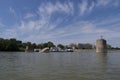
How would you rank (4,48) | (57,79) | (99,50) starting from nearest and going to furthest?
1. (57,79)
2. (99,50)
3. (4,48)

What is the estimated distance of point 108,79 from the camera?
19969 millimetres

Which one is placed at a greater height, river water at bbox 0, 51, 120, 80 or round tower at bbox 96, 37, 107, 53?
round tower at bbox 96, 37, 107, 53

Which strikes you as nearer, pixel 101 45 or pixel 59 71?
pixel 59 71

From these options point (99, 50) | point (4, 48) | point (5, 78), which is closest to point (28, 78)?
point (5, 78)

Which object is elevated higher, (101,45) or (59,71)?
(101,45)

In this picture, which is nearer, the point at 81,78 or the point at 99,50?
the point at 81,78

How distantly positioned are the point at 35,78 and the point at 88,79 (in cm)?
430

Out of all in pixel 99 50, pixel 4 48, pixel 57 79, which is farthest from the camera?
pixel 4 48

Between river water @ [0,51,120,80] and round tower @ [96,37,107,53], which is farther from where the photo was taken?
round tower @ [96,37,107,53]

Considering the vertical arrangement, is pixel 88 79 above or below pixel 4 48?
below

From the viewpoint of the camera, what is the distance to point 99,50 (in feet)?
489

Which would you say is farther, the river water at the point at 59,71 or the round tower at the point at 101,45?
the round tower at the point at 101,45

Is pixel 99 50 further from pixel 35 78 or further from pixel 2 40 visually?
pixel 35 78

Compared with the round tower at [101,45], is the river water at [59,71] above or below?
below
